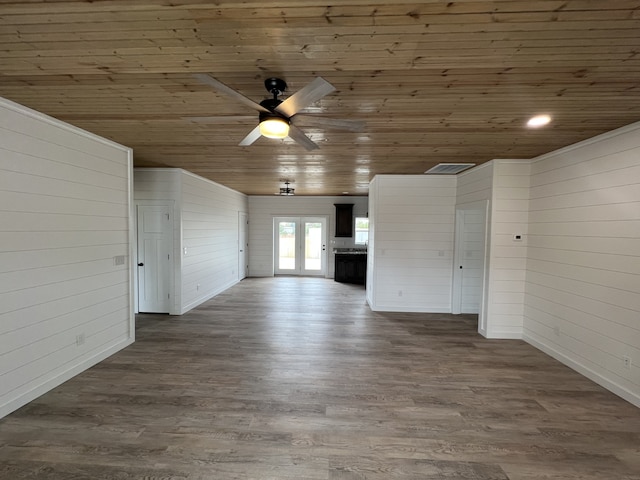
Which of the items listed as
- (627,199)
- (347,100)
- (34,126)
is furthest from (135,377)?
(627,199)

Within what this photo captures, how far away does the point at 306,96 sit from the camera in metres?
1.68

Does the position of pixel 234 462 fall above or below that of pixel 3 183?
below

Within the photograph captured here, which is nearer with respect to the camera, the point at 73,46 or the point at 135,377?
the point at 73,46

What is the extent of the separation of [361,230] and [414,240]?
3.62 m

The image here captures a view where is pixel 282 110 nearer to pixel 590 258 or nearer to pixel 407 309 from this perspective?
pixel 590 258

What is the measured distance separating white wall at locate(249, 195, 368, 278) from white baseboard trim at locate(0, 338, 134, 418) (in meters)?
5.47

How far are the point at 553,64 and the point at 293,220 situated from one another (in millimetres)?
7728

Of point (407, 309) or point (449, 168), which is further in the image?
point (407, 309)

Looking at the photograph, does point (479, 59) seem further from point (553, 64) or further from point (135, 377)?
point (135, 377)

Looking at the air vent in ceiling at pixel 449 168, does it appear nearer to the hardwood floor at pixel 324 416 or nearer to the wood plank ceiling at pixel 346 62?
the wood plank ceiling at pixel 346 62

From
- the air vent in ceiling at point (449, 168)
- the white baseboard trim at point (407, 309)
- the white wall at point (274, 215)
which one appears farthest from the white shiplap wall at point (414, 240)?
the white wall at point (274, 215)

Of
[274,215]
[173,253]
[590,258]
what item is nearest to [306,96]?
[590,258]

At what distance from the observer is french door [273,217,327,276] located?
9.11 m

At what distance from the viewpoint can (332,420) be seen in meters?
2.37
